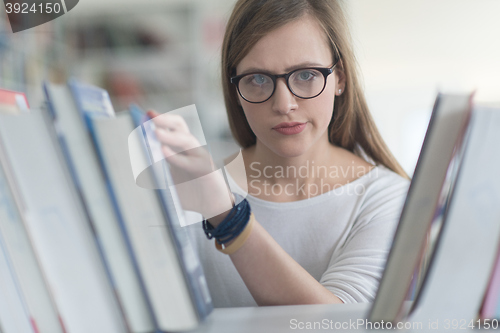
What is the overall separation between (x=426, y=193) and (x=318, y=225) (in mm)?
647

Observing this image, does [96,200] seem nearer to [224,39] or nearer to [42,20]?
[224,39]

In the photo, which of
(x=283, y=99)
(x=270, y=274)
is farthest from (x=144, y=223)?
(x=283, y=99)

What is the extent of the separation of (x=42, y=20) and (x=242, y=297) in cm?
185

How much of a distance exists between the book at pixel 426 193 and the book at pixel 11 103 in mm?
350

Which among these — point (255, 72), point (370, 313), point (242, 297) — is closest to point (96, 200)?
point (370, 313)

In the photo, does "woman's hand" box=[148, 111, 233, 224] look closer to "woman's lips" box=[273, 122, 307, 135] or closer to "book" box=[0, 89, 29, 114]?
"book" box=[0, 89, 29, 114]

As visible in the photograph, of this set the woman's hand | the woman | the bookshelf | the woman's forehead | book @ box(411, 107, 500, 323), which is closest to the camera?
book @ box(411, 107, 500, 323)

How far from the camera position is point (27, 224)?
358 millimetres

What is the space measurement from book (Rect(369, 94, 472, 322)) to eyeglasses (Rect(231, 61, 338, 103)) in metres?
0.47

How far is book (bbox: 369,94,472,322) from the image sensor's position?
1.06ft

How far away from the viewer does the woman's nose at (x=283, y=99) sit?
778 mm

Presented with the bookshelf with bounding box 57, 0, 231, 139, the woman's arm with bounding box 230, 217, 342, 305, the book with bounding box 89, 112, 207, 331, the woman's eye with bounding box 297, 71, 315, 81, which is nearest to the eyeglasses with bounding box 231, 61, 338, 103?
the woman's eye with bounding box 297, 71, 315, 81

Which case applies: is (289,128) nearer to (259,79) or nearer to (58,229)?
(259,79)

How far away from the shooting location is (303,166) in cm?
105
